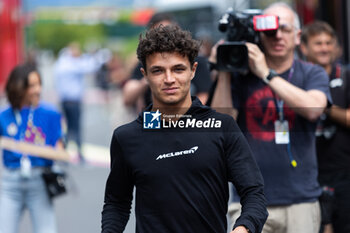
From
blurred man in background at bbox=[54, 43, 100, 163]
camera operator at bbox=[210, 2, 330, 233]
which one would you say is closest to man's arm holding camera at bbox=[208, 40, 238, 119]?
camera operator at bbox=[210, 2, 330, 233]

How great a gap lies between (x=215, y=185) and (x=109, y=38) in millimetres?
55180

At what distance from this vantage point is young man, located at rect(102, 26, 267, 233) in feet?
9.06

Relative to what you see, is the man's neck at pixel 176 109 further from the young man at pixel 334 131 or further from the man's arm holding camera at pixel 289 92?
the young man at pixel 334 131

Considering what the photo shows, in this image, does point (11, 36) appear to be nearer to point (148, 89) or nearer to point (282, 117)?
point (148, 89)

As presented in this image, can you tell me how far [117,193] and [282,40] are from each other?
159cm

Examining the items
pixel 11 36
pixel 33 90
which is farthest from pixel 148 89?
pixel 11 36

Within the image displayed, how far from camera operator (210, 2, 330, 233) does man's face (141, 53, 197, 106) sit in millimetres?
1052

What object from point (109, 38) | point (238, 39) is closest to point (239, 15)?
point (238, 39)

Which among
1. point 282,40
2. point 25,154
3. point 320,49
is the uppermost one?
point 282,40

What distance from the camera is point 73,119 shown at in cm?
1202

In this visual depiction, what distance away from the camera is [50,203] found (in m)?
5.21

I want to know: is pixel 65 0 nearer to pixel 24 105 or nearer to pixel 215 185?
pixel 24 105

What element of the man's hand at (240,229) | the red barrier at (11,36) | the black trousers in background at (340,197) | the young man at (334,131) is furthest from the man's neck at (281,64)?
the red barrier at (11,36)

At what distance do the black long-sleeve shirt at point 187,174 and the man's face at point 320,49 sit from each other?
87.8 inches
